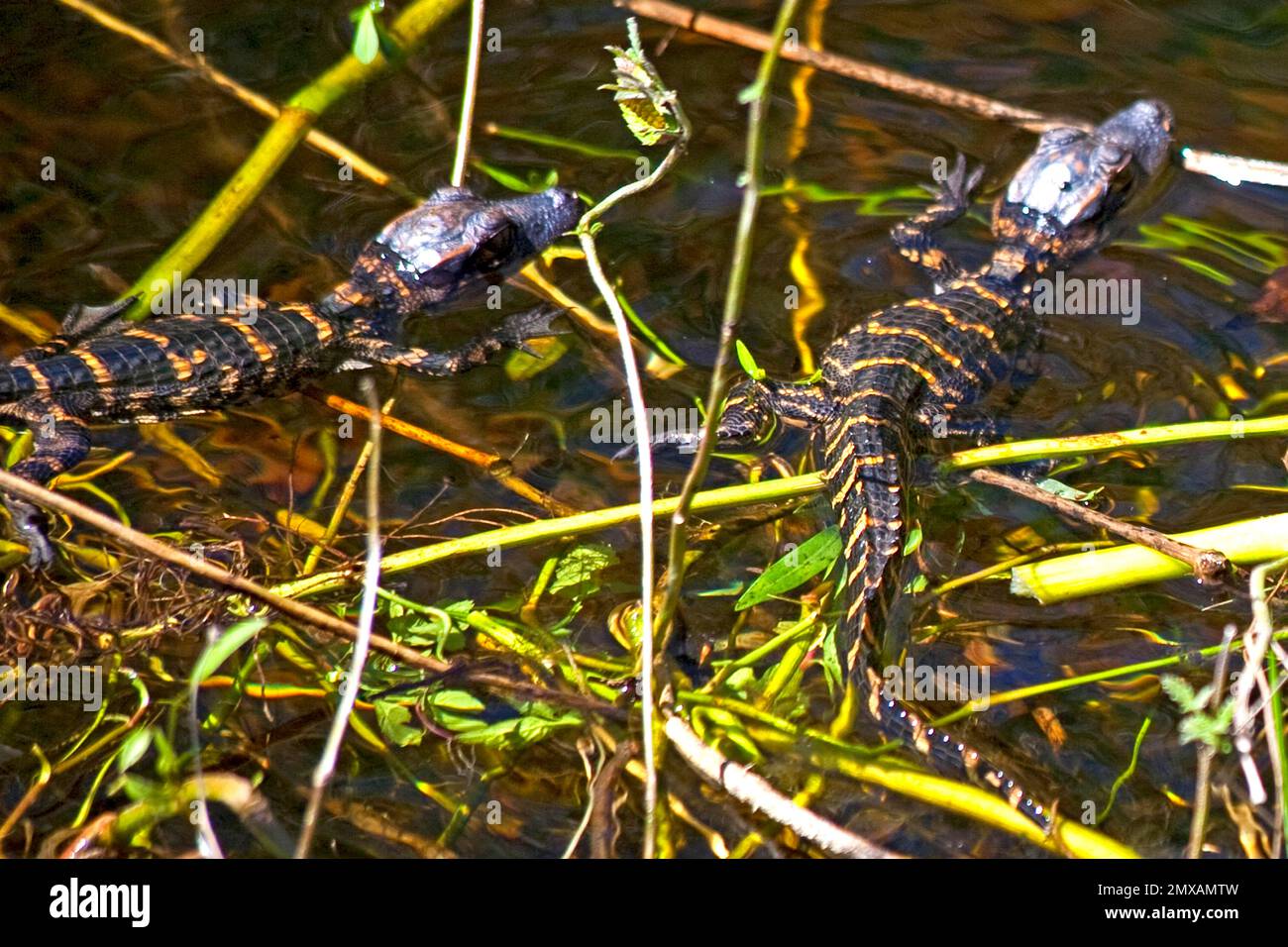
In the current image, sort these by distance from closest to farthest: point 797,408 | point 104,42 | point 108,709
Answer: point 108,709 → point 797,408 → point 104,42

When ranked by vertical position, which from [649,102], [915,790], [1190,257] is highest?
[649,102]

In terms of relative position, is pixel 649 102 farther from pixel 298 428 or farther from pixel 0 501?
pixel 0 501

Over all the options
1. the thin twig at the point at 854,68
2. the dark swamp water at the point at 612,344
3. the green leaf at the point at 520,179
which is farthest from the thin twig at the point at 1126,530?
the green leaf at the point at 520,179

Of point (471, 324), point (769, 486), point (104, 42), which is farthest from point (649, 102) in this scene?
point (104, 42)

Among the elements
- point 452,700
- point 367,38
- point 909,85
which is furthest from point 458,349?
point 909,85

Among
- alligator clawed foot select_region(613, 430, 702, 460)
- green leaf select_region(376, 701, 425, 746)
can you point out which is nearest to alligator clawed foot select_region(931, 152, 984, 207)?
alligator clawed foot select_region(613, 430, 702, 460)

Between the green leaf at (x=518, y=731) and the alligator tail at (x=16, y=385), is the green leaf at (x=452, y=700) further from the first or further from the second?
the alligator tail at (x=16, y=385)

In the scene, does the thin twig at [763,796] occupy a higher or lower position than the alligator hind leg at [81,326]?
lower

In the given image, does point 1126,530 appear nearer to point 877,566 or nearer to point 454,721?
point 877,566
